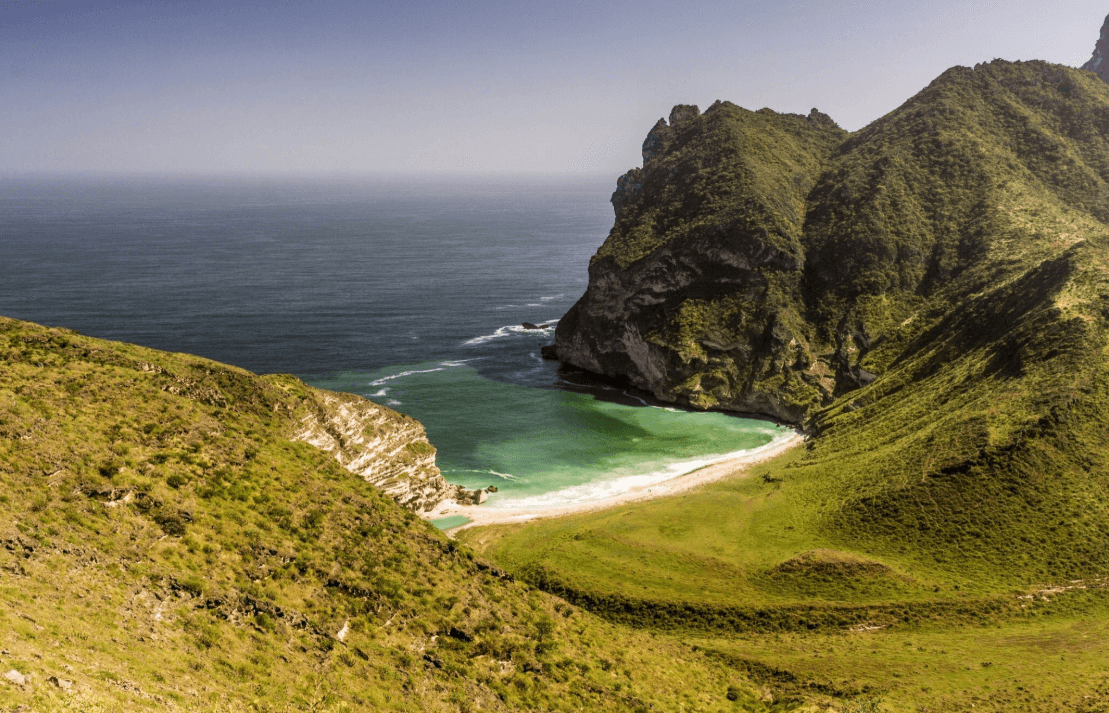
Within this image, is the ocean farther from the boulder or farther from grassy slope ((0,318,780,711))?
the boulder

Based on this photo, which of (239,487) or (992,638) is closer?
(239,487)

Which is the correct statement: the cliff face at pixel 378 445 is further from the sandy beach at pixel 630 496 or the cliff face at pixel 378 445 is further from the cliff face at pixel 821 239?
the cliff face at pixel 821 239

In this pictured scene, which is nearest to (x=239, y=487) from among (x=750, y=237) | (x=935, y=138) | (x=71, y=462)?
(x=71, y=462)

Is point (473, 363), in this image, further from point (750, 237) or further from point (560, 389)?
point (750, 237)

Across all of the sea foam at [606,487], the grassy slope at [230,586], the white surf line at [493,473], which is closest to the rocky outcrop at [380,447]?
the sea foam at [606,487]

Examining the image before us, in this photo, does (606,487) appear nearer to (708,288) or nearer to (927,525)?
(927,525)

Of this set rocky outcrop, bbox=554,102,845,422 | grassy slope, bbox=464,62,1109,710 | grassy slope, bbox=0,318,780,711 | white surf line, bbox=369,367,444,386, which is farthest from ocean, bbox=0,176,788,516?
grassy slope, bbox=0,318,780,711
